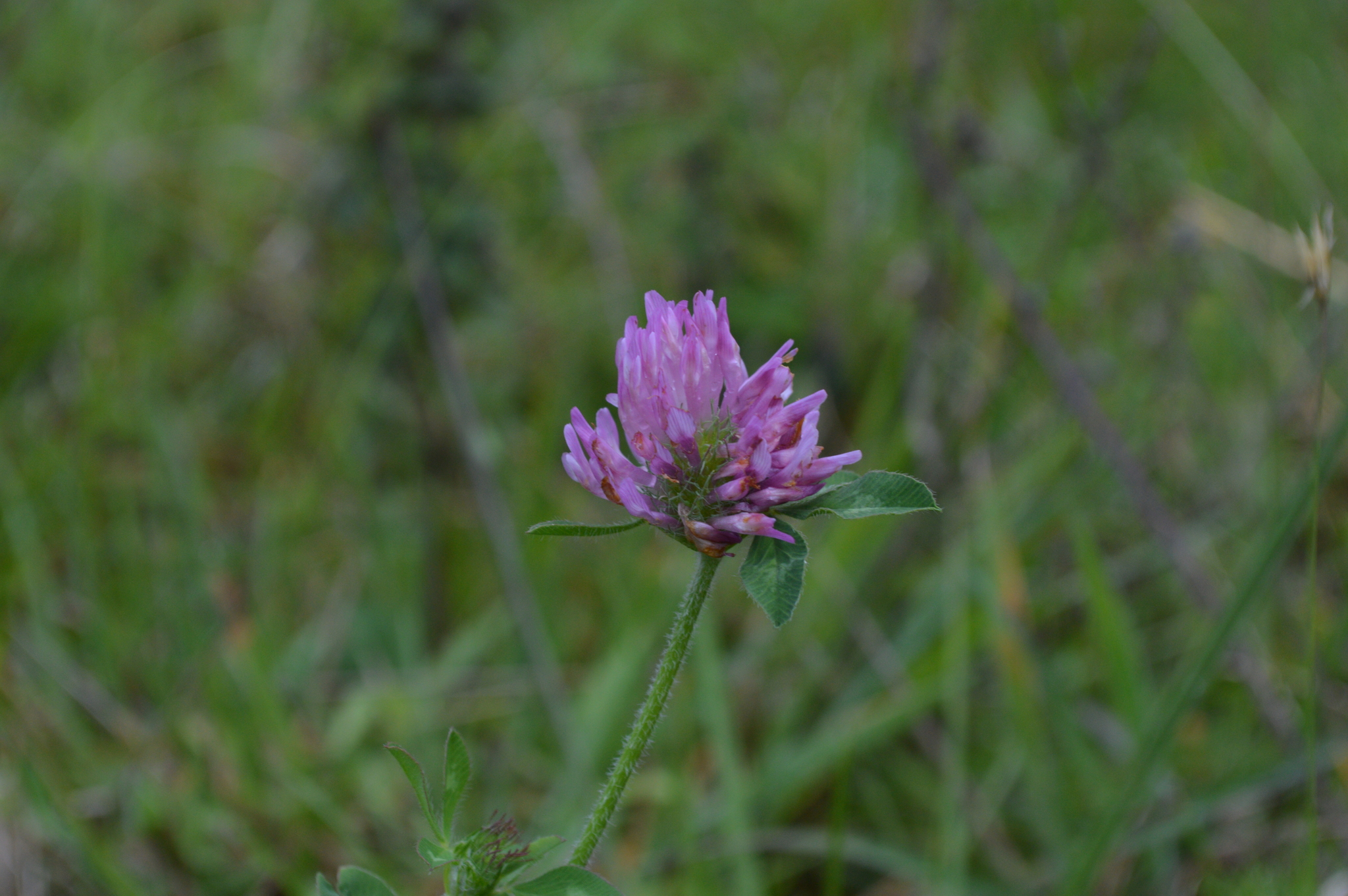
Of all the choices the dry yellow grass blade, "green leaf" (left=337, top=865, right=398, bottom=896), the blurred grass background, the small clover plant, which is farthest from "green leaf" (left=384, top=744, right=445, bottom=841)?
the dry yellow grass blade

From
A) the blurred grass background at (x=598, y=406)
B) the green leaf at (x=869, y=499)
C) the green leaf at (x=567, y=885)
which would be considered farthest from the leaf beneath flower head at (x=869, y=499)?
the blurred grass background at (x=598, y=406)

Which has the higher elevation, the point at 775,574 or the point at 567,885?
the point at 775,574

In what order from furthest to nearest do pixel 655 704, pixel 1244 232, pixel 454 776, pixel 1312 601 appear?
pixel 1244 232, pixel 1312 601, pixel 454 776, pixel 655 704

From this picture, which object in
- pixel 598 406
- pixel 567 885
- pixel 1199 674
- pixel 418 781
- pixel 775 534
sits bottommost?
pixel 1199 674

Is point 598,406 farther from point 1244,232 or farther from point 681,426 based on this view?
point 681,426

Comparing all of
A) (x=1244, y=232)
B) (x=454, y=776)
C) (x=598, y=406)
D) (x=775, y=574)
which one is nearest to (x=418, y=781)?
(x=454, y=776)

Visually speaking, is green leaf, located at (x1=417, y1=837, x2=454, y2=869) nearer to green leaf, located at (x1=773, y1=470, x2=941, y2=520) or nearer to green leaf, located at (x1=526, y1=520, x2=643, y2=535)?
green leaf, located at (x1=526, y1=520, x2=643, y2=535)

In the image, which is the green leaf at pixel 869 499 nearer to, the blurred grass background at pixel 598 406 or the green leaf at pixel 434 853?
the green leaf at pixel 434 853
